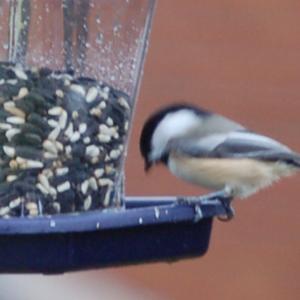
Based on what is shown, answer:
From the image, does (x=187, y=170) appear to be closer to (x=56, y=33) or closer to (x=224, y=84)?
(x=56, y=33)

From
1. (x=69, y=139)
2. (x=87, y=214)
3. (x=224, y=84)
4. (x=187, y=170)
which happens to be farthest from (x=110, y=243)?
(x=224, y=84)

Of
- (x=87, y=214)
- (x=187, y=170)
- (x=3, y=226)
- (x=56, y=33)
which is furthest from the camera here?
(x=187, y=170)

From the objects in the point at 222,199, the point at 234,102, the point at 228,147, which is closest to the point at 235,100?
the point at 234,102

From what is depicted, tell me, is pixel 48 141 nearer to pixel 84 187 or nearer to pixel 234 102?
pixel 84 187

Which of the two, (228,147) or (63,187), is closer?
(63,187)

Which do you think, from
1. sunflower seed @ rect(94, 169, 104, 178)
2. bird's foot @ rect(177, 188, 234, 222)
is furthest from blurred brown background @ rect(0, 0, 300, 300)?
sunflower seed @ rect(94, 169, 104, 178)

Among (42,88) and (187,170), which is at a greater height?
(42,88)
